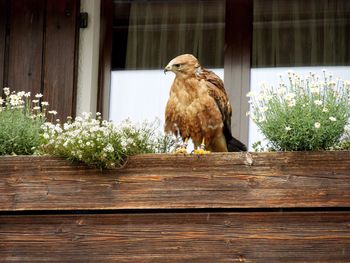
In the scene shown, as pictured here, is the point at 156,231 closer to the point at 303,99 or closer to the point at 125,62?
the point at 303,99

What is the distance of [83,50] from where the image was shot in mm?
7238

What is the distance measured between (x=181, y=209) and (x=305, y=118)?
0.79m

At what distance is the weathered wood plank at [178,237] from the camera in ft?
18.4

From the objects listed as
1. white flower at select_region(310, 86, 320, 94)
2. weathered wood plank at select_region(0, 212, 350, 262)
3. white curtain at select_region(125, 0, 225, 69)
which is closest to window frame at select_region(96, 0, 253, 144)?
white curtain at select_region(125, 0, 225, 69)

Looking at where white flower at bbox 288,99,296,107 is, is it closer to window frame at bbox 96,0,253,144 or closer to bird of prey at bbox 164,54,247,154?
bird of prey at bbox 164,54,247,154

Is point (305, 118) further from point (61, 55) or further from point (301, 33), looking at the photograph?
point (61, 55)

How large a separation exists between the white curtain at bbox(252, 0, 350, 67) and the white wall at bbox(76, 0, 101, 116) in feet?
3.34

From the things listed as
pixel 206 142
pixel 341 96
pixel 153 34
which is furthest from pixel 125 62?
pixel 341 96

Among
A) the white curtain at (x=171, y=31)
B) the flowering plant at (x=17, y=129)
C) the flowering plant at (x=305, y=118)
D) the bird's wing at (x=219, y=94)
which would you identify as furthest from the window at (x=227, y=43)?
the flowering plant at (x=305, y=118)

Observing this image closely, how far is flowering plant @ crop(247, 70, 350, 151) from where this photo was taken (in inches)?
227

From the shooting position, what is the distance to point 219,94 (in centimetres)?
632

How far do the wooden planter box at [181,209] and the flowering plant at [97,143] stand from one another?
69 millimetres

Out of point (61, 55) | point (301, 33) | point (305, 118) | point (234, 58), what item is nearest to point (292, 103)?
point (305, 118)

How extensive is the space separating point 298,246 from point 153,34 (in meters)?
2.32
